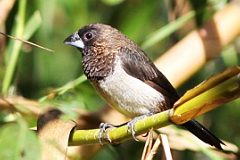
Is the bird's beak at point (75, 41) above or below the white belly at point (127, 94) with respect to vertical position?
above

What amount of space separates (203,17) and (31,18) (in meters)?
1.03

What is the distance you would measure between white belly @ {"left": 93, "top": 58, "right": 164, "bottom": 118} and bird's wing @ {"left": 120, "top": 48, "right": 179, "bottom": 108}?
0.13 feet

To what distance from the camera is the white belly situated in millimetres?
2660

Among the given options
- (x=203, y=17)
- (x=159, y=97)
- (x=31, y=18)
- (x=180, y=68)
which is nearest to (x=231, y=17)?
(x=203, y=17)

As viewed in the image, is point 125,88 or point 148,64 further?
point 148,64

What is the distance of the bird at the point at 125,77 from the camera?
8.75 ft

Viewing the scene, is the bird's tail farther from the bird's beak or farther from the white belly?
the bird's beak

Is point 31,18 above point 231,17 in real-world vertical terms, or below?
below

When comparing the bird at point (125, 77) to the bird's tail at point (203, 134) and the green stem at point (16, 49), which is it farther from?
the green stem at point (16, 49)

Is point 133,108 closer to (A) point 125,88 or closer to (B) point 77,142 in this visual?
(A) point 125,88

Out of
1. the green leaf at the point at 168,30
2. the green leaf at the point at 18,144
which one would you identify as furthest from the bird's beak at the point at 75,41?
the green leaf at the point at 18,144

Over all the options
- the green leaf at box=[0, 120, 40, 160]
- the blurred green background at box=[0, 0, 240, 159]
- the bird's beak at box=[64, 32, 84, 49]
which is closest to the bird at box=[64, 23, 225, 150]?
the bird's beak at box=[64, 32, 84, 49]

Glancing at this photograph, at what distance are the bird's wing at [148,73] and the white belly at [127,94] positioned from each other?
39mm

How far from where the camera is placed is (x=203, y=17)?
126 inches
